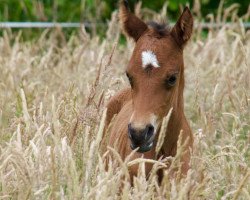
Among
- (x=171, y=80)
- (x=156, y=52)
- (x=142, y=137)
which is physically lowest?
(x=142, y=137)

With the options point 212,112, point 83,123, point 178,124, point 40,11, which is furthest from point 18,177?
point 40,11

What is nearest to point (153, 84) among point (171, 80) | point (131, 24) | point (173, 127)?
point (171, 80)

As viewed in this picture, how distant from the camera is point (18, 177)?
16.1 feet

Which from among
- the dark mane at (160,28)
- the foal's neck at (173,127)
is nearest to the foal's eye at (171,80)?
the foal's neck at (173,127)

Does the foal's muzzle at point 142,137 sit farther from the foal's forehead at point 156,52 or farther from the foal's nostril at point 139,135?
the foal's forehead at point 156,52

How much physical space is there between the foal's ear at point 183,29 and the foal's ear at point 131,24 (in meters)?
0.24

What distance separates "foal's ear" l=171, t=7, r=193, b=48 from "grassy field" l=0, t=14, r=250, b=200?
0.48 metres

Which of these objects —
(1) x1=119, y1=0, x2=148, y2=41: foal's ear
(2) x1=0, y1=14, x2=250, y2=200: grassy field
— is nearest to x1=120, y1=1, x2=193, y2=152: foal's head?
(1) x1=119, y1=0, x2=148, y2=41: foal's ear

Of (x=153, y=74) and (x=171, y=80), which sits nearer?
(x=153, y=74)

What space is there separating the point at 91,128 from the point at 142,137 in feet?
2.25

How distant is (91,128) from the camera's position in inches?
244

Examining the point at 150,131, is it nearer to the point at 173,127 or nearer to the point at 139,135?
the point at 139,135

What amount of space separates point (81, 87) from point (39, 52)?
9.06 ft

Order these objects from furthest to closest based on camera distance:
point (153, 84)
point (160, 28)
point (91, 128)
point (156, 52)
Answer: point (160, 28)
point (91, 128)
point (156, 52)
point (153, 84)
